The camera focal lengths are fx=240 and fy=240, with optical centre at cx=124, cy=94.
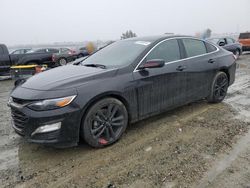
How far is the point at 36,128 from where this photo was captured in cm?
303

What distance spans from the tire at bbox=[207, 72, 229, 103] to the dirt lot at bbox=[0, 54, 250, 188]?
0.84 m

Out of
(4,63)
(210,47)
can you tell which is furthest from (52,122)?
(4,63)

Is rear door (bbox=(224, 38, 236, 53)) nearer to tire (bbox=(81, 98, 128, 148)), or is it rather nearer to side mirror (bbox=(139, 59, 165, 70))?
side mirror (bbox=(139, 59, 165, 70))

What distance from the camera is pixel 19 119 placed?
3.20m

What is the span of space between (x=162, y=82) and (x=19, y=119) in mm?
2281

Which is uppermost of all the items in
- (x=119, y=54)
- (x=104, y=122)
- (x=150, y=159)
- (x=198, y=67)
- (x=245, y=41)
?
(x=119, y=54)

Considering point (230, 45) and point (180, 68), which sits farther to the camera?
point (230, 45)

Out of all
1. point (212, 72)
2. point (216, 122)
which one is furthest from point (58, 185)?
point (212, 72)

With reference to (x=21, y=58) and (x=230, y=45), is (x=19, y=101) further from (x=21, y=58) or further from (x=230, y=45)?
(x=230, y=45)

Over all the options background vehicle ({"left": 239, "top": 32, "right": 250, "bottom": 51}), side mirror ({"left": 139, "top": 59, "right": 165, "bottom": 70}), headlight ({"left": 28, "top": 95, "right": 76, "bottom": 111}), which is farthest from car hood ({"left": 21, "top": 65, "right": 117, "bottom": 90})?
background vehicle ({"left": 239, "top": 32, "right": 250, "bottom": 51})

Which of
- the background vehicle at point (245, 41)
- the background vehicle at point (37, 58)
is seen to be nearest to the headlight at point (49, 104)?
the background vehicle at point (37, 58)

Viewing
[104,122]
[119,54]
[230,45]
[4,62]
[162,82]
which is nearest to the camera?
[104,122]

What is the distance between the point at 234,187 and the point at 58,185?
76.4 inches

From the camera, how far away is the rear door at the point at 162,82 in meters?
3.82
